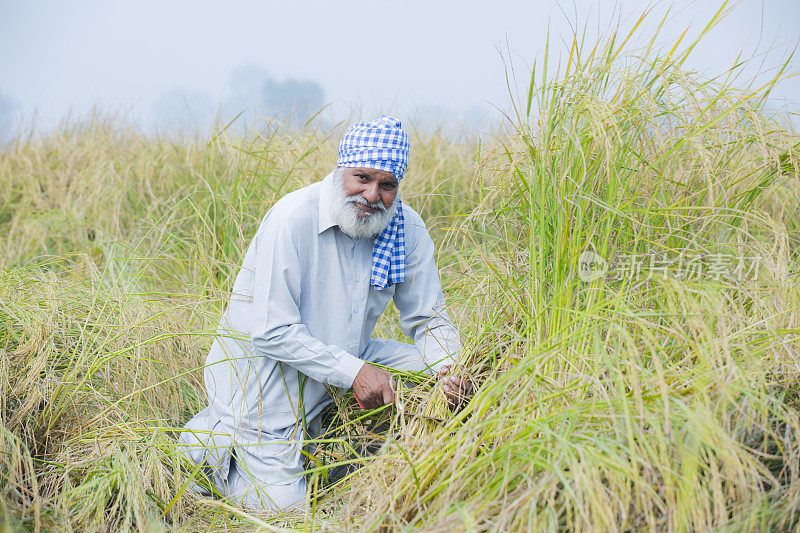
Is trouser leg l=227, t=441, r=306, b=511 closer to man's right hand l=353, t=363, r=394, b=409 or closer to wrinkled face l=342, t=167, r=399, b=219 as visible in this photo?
man's right hand l=353, t=363, r=394, b=409

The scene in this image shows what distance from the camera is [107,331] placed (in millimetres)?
3061

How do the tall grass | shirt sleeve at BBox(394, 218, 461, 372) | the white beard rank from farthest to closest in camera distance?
shirt sleeve at BBox(394, 218, 461, 372) < the white beard < the tall grass

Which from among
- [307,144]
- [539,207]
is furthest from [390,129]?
[307,144]

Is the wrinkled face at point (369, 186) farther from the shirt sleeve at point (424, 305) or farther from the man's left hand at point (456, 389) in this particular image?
the man's left hand at point (456, 389)

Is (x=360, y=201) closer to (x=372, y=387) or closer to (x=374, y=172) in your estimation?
(x=374, y=172)

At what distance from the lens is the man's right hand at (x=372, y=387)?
2490 mm

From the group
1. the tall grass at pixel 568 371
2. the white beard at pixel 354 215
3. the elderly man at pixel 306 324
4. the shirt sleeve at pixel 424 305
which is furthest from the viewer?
the shirt sleeve at pixel 424 305

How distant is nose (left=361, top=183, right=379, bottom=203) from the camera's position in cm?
263

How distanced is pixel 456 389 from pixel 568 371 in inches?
16.9

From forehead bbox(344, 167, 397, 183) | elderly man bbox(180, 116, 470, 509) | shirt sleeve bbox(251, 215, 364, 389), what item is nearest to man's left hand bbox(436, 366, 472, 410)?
elderly man bbox(180, 116, 470, 509)

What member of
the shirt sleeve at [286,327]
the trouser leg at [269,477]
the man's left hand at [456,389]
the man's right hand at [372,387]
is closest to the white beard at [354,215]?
the shirt sleeve at [286,327]

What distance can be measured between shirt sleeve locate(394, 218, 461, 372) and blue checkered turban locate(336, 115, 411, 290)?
0.33ft

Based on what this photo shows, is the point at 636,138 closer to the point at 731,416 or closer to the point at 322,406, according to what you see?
the point at 731,416

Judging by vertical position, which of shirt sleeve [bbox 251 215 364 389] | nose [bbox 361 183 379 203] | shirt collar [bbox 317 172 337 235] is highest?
nose [bbox 361 183 379 203]
